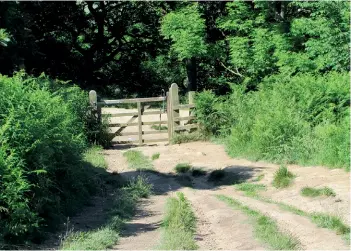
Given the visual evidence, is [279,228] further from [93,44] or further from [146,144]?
[93,44]

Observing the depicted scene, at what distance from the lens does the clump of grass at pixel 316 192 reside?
33.7ft

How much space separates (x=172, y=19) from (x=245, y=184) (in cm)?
1229

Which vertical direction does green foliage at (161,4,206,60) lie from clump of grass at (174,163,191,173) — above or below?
above

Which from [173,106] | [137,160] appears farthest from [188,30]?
[137,160]

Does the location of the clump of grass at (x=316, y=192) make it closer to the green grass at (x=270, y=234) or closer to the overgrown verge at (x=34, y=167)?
the green grass at (x=270, y=234)

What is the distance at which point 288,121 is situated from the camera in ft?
48.5

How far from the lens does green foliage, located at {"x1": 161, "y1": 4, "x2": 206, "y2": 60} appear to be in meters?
22.8

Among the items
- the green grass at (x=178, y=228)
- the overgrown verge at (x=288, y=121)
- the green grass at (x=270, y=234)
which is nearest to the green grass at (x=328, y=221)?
the green grass at (x=270, y=234)

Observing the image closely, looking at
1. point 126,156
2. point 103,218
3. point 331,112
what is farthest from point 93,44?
point 103,218

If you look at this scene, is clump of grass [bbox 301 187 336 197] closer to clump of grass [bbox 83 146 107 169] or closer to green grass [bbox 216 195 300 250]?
green grass [bbox 216 195 300 250]

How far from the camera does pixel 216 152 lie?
16.5m

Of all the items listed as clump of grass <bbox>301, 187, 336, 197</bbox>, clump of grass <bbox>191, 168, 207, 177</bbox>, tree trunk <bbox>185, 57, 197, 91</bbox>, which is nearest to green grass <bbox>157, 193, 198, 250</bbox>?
clump of grass <bbox>301, 187, 336, 197</bbox>

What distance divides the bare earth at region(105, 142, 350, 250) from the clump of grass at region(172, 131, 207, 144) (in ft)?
7.49

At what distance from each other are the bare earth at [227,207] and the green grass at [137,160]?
0.20m
